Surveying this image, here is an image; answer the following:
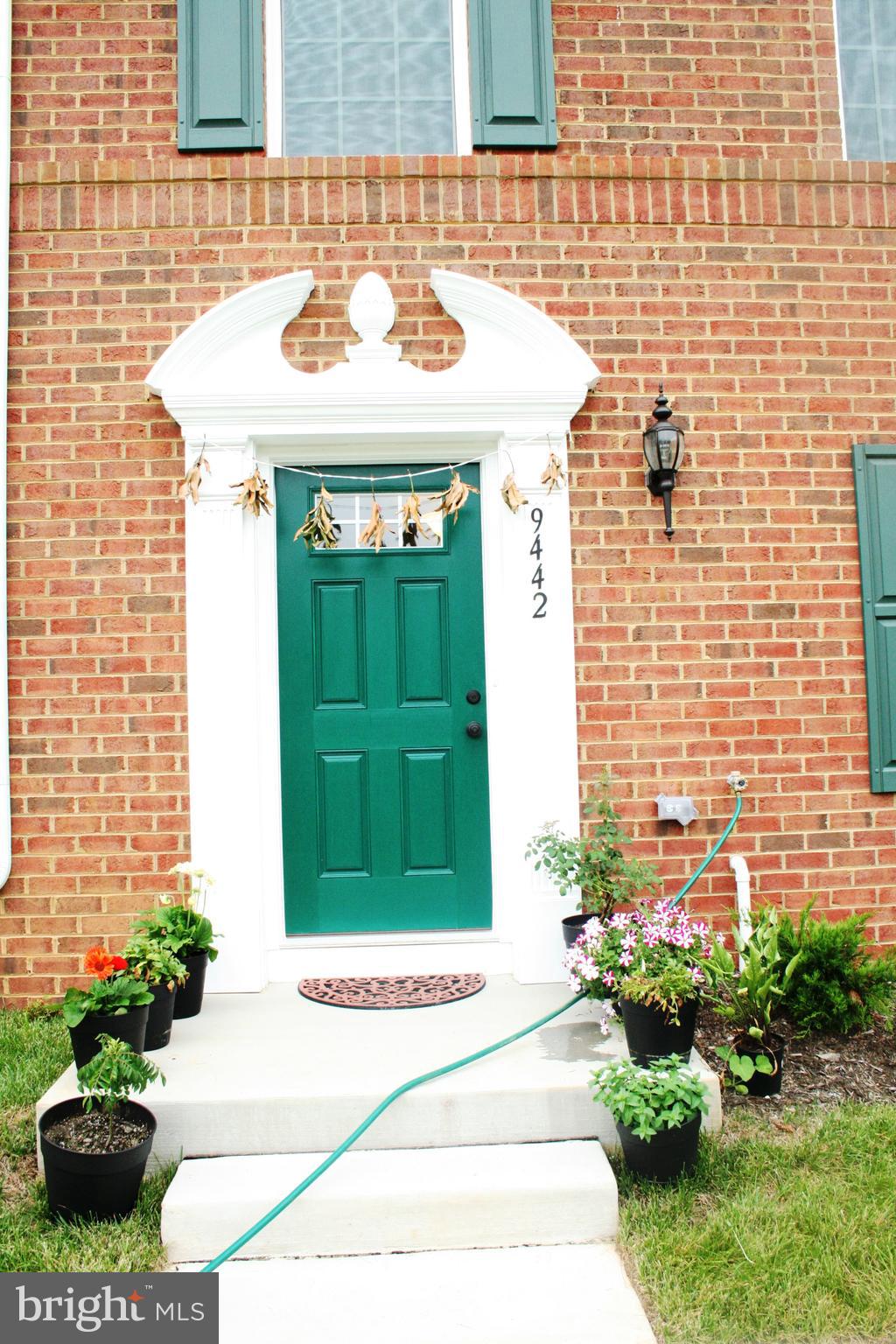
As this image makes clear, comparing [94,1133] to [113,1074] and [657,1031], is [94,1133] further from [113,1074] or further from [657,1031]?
[657,1031]

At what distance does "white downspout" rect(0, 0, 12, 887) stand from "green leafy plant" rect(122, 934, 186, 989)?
915mm

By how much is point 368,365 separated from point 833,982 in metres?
3.03

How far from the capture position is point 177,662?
3938 millimetres

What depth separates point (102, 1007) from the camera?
115 inches

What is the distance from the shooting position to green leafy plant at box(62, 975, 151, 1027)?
2.88 m

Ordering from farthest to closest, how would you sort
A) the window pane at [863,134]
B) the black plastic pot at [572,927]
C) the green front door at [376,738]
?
the window pane at [863,134]
the green front door at [376,738]
the black plastic pot at [572,927]

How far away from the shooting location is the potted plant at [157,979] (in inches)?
127

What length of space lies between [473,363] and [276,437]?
Answer: 883 mm

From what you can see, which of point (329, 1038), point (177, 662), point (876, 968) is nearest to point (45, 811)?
point (177, 662)

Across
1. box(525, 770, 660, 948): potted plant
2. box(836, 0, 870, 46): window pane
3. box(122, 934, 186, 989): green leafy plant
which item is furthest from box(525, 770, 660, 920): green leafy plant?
box(836, 0, 870, 46): window pane

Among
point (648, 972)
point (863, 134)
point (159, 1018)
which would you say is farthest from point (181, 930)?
point (863, 134)

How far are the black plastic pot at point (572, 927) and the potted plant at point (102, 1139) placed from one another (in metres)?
1.57

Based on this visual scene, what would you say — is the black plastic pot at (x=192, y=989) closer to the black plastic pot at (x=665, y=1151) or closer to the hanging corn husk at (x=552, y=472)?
the black plastic pot at (x=665, y=1151)

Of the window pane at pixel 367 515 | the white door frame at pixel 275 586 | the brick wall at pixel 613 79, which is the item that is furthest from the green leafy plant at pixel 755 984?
the brick wall at pixel 613 79
